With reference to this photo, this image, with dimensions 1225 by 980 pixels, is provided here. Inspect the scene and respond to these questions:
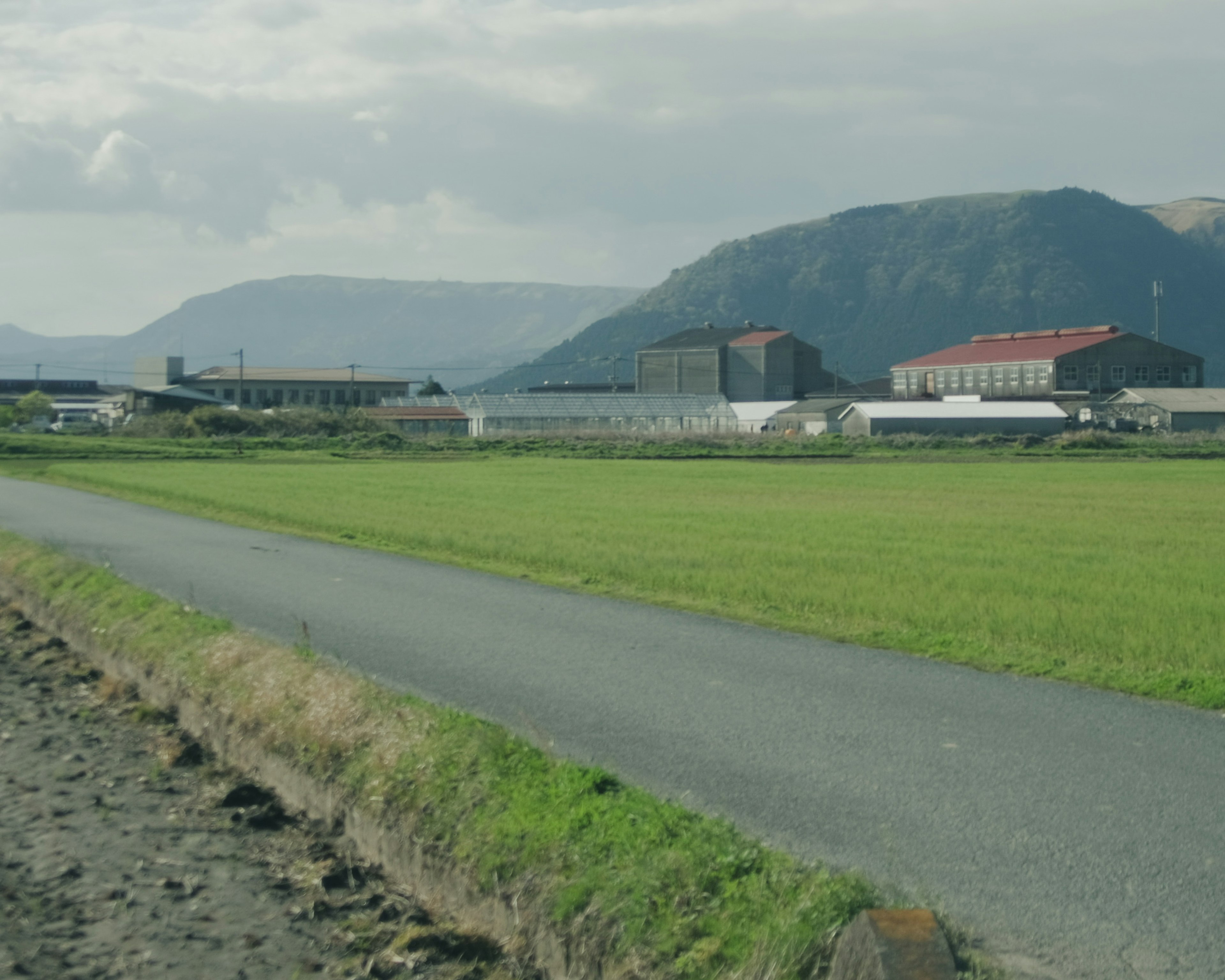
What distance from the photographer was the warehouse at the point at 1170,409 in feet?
277

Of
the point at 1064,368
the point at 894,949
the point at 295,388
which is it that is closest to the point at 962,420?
the point at 1064,368

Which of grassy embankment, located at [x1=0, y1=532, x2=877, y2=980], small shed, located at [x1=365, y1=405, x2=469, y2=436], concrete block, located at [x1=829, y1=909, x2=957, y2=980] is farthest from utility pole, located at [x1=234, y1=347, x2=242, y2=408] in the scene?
concrete block, located at [x1=829, y1=909, x2=957, y2=980]

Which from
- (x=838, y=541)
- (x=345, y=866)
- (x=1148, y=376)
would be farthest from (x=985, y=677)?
(x=1148, y=376)

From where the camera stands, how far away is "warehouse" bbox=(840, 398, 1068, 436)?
82312 mm

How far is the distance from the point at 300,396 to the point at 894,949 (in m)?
130

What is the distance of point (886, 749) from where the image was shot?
23.1ft

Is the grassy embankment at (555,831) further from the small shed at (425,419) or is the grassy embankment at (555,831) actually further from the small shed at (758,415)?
the small shed at (758,415)

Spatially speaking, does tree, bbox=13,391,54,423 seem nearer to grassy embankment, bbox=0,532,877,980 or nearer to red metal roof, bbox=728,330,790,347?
red metal roof, bbox=728,330,790,347

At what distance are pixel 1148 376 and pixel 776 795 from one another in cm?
10341

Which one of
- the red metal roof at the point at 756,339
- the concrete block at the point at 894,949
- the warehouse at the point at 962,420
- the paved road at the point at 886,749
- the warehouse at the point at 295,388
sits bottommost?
the paved road at the point at 886,749

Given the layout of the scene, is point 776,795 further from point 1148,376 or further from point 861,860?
point 1148,376

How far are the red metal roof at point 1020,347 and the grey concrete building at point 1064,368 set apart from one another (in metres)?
0.10

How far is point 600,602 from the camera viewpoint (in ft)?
44.0

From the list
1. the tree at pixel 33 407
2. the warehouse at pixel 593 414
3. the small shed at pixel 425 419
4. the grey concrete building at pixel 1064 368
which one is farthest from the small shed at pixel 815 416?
A: the tree at pixel 33 407
